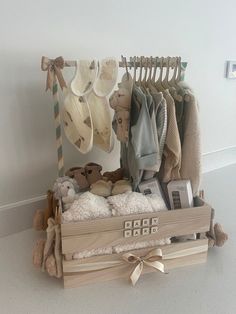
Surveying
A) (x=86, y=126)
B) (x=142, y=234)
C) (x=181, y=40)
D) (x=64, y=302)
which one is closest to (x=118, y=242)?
(x=142, y=234)

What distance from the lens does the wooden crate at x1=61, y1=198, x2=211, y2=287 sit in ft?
2.64

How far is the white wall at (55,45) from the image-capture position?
3.26ft

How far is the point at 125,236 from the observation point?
0.84 metres

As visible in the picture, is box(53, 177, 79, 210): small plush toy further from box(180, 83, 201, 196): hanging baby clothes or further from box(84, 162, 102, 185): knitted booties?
box(180, 83, 201, 196): hanging baby clothes

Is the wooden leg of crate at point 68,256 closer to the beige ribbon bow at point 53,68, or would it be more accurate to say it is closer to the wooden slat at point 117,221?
the wooden slat at point 117,221

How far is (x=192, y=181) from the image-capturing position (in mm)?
935

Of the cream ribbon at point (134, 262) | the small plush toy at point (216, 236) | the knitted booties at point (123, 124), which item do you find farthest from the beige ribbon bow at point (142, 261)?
the knitted booties at point (123, 124)

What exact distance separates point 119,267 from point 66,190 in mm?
298

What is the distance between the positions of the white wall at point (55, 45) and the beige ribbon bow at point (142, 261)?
1.66ft

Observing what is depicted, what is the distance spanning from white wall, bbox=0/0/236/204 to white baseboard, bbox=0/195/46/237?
2cm

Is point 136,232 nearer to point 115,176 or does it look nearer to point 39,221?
point 115,176

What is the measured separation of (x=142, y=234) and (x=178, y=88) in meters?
0.47

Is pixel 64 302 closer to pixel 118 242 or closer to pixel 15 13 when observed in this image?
pixel 118 242

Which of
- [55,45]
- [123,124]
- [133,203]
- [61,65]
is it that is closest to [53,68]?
[61,65]
